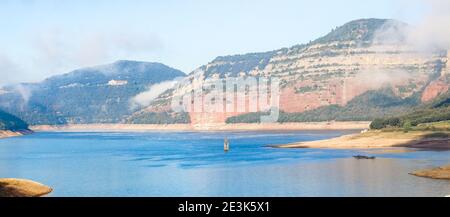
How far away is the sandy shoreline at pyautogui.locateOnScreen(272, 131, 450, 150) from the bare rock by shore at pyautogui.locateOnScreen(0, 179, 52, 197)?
2105 inches

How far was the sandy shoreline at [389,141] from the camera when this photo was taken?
76625 mm

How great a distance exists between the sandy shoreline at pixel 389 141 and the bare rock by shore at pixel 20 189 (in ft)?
175

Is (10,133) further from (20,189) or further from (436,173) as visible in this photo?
(20,189)

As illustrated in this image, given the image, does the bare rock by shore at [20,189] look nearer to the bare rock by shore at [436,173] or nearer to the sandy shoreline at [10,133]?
the bare rock by shore at [436,173]

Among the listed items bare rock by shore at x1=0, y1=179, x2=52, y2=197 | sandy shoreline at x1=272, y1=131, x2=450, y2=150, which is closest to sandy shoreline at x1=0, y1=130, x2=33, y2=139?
sandy shoreline at x1=272, y1=131, x2=450, y2=150

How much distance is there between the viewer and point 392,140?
8288 centimetres

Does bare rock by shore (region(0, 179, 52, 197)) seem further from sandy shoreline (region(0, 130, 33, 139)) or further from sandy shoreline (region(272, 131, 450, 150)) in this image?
sandy shoreline (region(0, 130, 33, 139))

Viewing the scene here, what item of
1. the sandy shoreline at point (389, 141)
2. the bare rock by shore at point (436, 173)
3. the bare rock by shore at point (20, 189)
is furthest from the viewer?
the sandy shoreline at point (389, 141)

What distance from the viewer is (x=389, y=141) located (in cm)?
8288

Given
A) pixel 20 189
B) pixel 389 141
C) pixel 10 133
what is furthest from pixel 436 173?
pixel 10 133

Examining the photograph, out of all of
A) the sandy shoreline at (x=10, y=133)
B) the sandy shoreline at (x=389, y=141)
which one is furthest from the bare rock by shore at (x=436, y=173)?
the sandy shoreline at (x=10, y=133)

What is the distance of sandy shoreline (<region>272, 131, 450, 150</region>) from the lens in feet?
251
